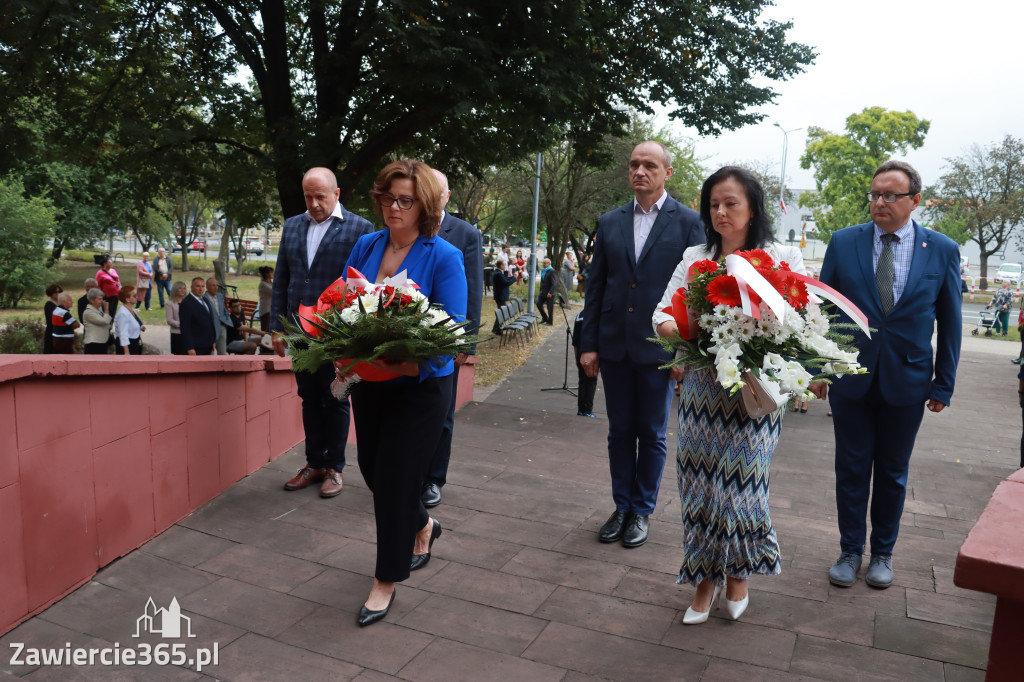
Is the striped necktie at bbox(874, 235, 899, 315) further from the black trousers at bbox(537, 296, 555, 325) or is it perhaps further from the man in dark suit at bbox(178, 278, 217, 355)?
the black trousers at bbox(537, 296, 555, 325)

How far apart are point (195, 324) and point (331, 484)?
26.5ft

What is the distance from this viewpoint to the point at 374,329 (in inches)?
117

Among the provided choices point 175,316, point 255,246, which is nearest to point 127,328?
point 175,316

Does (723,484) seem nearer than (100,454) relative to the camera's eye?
Yes

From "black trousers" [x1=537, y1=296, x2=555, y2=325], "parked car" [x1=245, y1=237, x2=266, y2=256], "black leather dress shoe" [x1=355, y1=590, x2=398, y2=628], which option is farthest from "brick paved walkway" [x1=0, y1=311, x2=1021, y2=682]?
"parked car" [x1=245, y1=237, x2=266, y2=256]

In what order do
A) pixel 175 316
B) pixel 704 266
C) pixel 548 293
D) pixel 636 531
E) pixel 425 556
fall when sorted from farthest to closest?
1. pixel 548 293
2. pixel 175 316
3. pixel 636 531
4. pixel 425 556
5. pixel 704 266

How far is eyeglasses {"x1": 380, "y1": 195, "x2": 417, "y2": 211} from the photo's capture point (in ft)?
11.0

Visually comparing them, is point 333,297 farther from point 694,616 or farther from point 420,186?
point 694,616

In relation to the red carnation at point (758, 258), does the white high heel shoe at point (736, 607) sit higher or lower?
lower

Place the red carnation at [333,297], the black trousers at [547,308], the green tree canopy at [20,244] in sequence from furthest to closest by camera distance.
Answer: the green tree canopy at [20,244] < the black trousers at [547,308] < the red carnation at [333,297]

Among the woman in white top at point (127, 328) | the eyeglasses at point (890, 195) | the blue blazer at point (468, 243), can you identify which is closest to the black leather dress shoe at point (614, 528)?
the blue blazer at point (468, 243)

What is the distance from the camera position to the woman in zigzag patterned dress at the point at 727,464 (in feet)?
10.6

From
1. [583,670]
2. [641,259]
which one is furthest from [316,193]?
[583,670]

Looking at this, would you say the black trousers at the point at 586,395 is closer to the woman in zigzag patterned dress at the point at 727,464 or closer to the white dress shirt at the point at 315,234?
the white dress shirt at the point at 315,234
